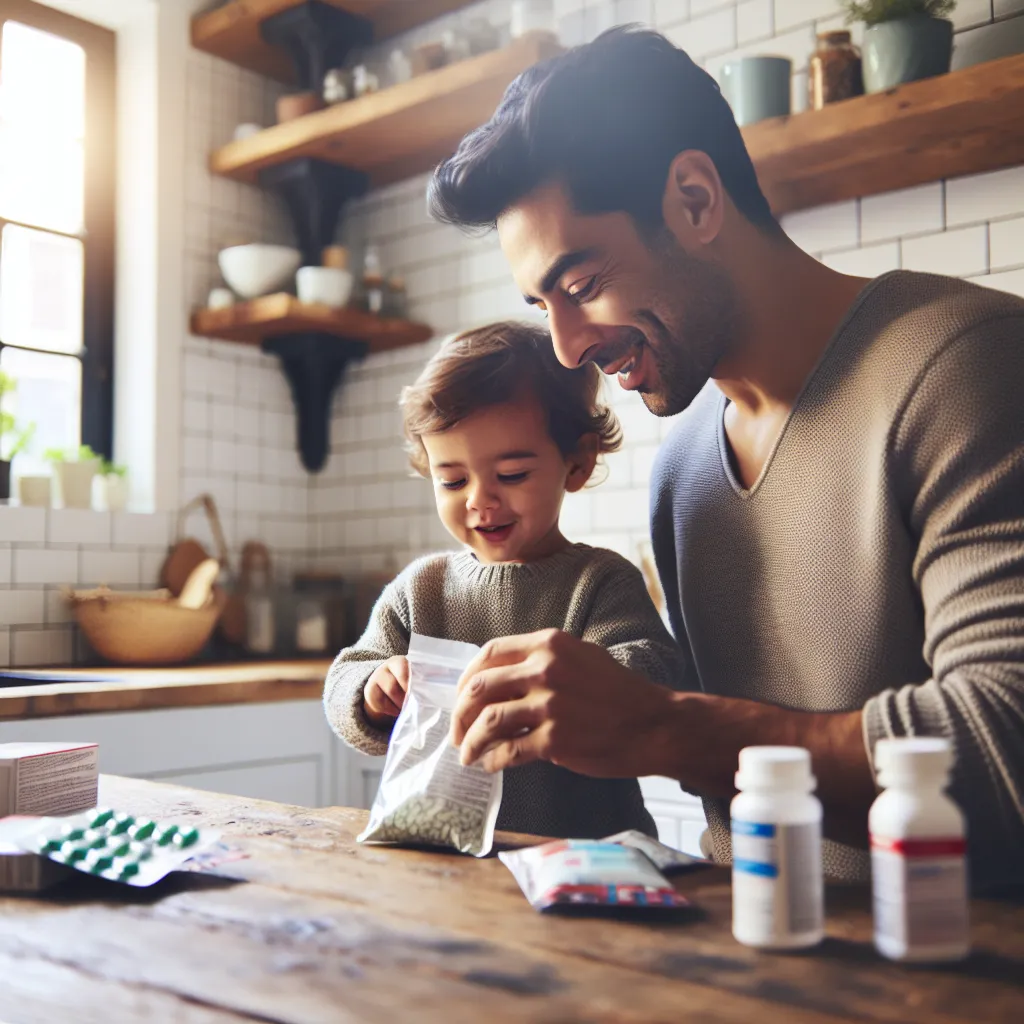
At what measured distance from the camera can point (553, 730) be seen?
0.94m

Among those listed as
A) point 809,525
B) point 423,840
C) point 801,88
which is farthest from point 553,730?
point 801,88

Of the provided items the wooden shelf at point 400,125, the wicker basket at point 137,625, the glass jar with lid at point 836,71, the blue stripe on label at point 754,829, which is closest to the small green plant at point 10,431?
the wicker basket at point 137,625

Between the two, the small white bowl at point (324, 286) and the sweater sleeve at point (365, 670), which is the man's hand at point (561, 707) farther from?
the small white bowl at point (324, 286)

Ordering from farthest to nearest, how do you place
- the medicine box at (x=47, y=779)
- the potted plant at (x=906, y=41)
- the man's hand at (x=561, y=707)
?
the potted plant at (x=906, y=41) → the medicine box at (x=47, y=779) → the man's hand at (x=561, y=707)

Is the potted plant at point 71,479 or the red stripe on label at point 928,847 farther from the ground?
the potted plant at point 71,479

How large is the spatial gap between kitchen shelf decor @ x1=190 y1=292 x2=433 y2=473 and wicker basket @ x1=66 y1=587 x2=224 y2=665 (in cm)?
81

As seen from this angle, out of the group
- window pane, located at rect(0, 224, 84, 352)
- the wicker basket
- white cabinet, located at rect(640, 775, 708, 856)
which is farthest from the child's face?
window pane, located at rect(0, 224, 84, 352)

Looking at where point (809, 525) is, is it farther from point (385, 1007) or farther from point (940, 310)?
point (385, 1007)

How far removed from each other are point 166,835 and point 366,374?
275 centimetres

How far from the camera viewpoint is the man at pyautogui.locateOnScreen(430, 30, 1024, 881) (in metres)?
0.95

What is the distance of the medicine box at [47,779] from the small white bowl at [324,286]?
7.23 ft

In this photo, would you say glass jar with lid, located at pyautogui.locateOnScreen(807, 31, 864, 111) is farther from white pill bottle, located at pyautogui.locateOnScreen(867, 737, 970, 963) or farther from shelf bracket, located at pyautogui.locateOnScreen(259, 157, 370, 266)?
white pill bottle, located at pyautogui.locateOnScreen(867, 737, 970, 963)

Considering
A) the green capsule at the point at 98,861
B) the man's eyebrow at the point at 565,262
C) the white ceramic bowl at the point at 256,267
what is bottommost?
the green capsule at the point at 98,861

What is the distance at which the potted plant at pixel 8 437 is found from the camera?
3.00 metres
